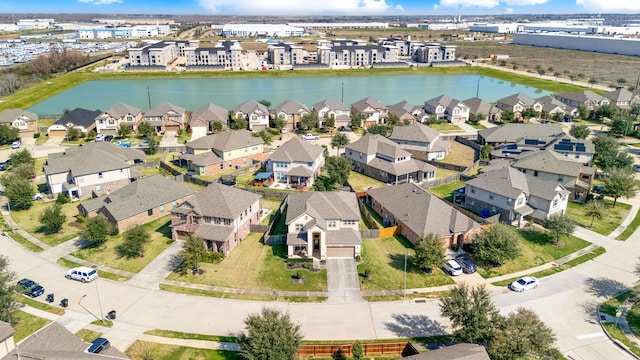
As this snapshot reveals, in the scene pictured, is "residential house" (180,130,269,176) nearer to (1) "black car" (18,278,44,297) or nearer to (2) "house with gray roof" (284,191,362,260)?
(2) "house with gray roof" (284,191,362,260)

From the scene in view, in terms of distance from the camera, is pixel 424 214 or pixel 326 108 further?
pixel 326 108

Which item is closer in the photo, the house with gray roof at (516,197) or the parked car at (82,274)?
the parked car at (82,274)

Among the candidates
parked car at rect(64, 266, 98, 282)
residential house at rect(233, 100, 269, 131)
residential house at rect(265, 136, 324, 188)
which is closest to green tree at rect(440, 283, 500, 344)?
parked car at rect(64, 266, 98, 282)

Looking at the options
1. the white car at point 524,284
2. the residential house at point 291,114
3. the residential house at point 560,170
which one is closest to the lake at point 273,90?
the residential house at point 291,114

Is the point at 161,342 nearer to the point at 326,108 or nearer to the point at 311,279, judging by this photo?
the point at 311,279

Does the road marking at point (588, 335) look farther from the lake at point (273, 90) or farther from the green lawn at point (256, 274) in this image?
the lake at point (273, 90)

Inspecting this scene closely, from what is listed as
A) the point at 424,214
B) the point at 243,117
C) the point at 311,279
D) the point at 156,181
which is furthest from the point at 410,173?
the point at 243,117
